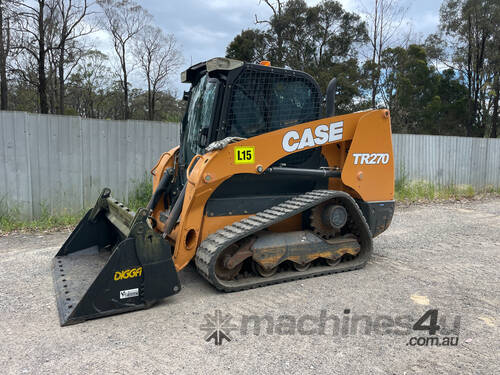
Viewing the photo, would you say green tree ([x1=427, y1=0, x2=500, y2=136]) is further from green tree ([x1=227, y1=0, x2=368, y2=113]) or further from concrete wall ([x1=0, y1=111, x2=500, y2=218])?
concrete wall ([x1=0, y1=111, x2=500, y2=218])

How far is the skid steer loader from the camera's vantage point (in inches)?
140

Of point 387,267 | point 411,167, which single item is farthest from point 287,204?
point 411,167

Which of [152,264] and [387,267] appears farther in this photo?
[387,267]

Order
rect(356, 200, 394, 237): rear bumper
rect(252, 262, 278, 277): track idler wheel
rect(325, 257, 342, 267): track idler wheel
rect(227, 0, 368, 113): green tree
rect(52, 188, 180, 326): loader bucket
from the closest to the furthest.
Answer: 1. rect(52, 188, 180, 326): loader bucket
2. rect(252, 262, 278, 277): track idler wheel
3. rect(325, 257, 342, 267): track idler wheel
4. rect(356, 200, 394, 237): rear bumper
5. rect(227, 0, 368, 113): green tree

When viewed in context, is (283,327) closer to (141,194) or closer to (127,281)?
(127,281)

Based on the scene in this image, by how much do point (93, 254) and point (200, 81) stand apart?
2529 millimetres

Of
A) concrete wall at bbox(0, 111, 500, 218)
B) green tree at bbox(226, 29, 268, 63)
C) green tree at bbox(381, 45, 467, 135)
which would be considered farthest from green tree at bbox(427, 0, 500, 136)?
concrete wall at bbox(0, 111, 500, 218)

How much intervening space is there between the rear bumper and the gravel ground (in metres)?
0.48

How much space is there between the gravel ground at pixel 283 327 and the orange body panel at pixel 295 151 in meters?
0.63

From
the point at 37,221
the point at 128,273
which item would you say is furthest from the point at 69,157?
the point at 128,273

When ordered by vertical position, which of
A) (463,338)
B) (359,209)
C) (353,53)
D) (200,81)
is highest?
(353,53)

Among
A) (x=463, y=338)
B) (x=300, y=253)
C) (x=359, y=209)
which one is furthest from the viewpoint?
(x=359, y=209)

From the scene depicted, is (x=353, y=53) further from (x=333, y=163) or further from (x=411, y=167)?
(x=333, y=163)

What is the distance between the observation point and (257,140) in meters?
4.18
